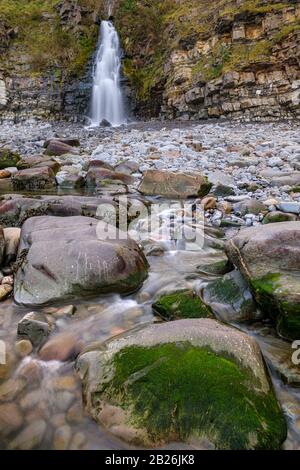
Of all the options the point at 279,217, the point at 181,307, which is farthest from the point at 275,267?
the point at 279,217

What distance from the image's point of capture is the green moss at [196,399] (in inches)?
70.0

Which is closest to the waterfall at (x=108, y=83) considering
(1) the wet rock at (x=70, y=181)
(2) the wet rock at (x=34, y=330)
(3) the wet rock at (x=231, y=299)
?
(1) the wet rock at (x=70, y=181)

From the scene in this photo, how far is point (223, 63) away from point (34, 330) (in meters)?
23.0

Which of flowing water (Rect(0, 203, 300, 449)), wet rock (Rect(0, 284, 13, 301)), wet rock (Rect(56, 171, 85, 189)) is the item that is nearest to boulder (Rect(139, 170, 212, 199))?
wet rock (Rect(56, 171, 85, 189))

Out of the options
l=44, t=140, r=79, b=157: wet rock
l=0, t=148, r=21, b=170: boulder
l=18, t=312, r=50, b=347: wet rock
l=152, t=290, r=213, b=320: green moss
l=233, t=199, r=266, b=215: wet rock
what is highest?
l=44, t=140, r=79, b=157: wet rock

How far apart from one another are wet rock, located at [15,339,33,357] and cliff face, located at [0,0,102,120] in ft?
92.7

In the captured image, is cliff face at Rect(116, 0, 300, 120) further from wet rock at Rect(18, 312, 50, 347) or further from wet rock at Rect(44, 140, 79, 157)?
wet rock at Rect(18, 312, 50, 347)

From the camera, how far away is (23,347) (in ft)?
8.56

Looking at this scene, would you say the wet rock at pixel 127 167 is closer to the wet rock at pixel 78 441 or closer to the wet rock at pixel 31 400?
the wet rock at pixel 31 400

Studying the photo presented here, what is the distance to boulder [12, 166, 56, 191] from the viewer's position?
7.85 metres

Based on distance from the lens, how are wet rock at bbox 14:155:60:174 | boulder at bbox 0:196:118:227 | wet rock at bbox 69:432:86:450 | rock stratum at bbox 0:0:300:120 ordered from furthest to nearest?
rock stratum at bbox 0:0:300:120 → wet rock at bbox 14:155:60:174 → boulder at bbox 0:196:118:227 → wet rock at bbox 69:432:86:450

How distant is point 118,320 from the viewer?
3.05 metres

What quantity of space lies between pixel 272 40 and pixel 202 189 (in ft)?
61.5
